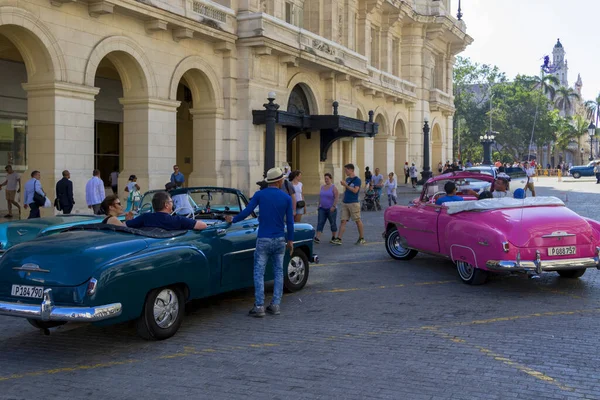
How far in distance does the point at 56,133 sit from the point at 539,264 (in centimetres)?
1265

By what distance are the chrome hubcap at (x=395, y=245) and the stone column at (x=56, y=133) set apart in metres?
8.97

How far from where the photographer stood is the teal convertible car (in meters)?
5.61

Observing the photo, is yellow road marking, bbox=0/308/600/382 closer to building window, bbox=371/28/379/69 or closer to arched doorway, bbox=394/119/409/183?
building window, bbox=371/28/379/69

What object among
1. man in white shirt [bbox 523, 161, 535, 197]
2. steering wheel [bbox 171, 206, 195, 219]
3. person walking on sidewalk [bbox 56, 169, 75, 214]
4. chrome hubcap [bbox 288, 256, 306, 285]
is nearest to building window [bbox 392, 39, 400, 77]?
man in white shirt [bbox 523, 161, 535, 197]

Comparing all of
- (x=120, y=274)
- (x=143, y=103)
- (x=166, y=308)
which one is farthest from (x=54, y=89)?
(x=120, y=274)

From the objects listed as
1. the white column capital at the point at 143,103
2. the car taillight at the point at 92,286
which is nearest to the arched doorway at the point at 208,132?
the white column capital at the point at 143,103

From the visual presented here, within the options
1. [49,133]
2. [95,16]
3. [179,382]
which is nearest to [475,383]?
[179,382]

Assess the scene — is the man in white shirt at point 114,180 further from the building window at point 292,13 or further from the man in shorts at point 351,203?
the man in shorts at point 351,203

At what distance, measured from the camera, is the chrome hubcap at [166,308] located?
6337 millimetres

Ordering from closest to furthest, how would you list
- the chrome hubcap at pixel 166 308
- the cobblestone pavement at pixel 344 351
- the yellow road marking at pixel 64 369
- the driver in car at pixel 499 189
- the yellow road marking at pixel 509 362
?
the cobblestone pavement at pixel 344 351, the yellow road marking at pixel 509 362, the yellow road marking at pixel 64 369, the chrome hubcap at pixel 166 308, the driver in car at pixel 499 189

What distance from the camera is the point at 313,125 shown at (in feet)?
87.9

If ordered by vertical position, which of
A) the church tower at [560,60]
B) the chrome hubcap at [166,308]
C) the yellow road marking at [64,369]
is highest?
the church tower at [560,60]

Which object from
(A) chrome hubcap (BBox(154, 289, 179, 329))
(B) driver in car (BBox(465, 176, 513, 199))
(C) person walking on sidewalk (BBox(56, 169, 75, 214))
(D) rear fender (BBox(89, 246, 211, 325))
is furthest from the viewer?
(C) person walking on sidewalk (BBox(56, 169, 75, 214))

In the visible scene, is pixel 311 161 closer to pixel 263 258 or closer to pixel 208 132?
pixel 208 132
